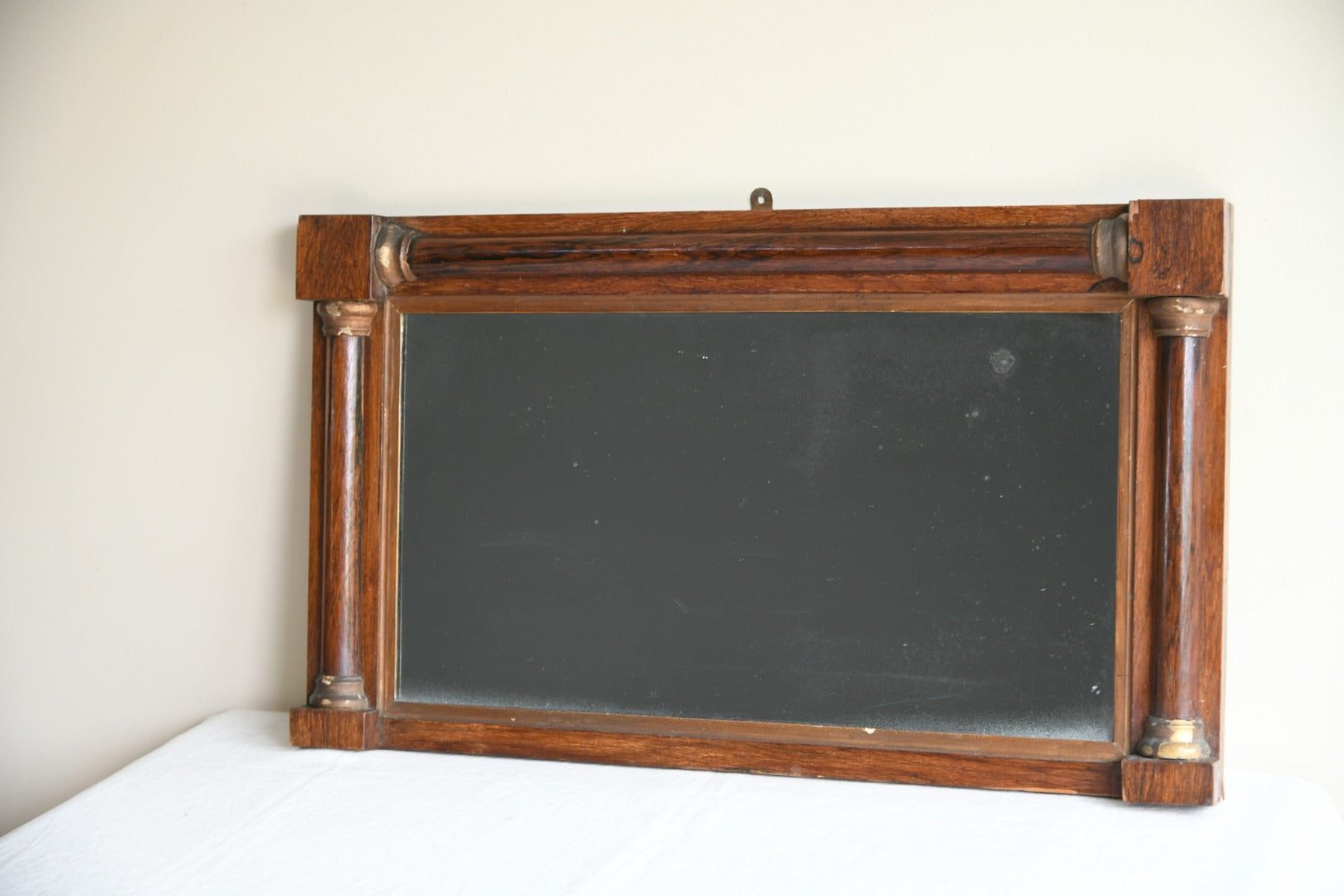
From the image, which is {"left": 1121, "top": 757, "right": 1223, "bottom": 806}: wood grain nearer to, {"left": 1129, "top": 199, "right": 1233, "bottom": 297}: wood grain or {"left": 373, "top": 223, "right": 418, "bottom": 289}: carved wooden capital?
{"left": 1129, "top": 199, "right": 1233, "bottom": 297}: wood grain

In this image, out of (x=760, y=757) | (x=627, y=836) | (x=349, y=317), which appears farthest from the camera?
(x=349, y=317)

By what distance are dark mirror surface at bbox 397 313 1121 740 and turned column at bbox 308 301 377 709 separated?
57 mm

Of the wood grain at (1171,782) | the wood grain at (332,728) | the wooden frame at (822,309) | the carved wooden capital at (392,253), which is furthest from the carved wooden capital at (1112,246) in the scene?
the wood grain at (332,728)

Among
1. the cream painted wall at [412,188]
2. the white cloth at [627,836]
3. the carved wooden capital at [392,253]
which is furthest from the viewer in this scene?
the carved wooden capital at [392,253]

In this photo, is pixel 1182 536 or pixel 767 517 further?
pixel 767 517

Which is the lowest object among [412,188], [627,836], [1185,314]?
[627,836]

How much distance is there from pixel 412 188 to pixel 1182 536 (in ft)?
3.31

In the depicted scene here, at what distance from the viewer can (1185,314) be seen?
4.14 feet

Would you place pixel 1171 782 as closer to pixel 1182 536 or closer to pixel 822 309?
pixel 1182 536

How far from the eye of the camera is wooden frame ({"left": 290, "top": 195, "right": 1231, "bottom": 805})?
127 cm

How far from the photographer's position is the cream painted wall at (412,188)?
1.34 metres

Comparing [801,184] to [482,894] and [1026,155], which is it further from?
[482,894]

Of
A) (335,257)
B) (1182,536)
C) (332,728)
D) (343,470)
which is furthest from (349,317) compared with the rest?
(1182,536)

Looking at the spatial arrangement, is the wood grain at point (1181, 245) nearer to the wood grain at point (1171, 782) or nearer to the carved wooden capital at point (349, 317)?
the wood grain at point (1171, 782)
